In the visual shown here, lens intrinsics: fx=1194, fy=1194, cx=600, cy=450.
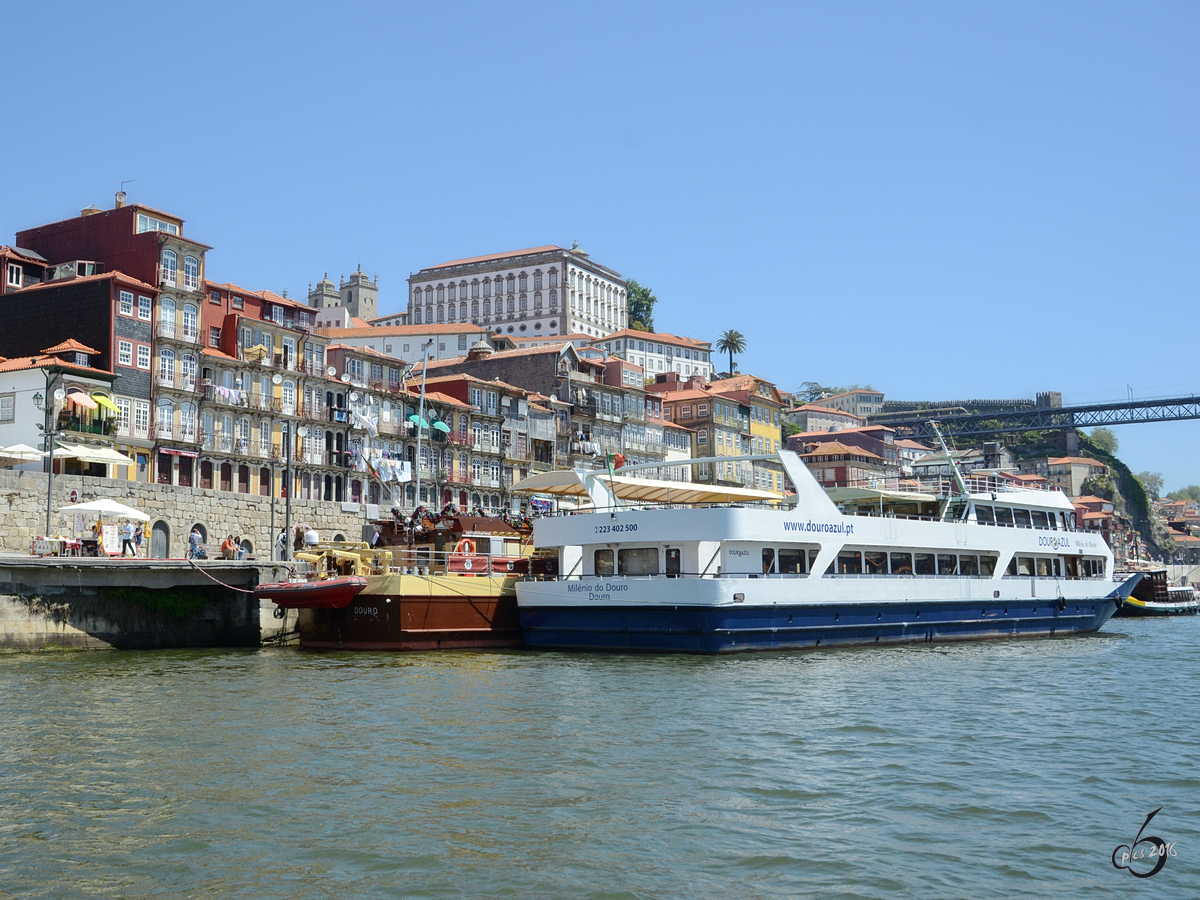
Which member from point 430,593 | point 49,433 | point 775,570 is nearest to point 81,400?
point 49,433

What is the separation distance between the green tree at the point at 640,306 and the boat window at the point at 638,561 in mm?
110232

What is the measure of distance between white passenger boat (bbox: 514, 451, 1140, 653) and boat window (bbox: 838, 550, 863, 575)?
0.15 feet

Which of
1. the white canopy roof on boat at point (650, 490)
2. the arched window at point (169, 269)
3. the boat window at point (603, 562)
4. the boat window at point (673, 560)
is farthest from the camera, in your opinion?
the arched window at point (169, 269)

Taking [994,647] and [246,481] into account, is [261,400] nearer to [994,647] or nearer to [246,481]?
[246,481]

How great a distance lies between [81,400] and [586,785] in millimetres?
37051

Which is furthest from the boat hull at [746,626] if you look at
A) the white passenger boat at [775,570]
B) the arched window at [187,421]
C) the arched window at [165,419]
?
the arched window at [187,421]

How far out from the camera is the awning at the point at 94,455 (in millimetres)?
39878

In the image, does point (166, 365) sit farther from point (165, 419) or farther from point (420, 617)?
point (420, 617)

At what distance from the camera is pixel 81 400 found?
145 feet

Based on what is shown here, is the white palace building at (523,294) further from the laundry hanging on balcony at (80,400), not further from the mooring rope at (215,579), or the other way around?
the mooring rope at (215,579)

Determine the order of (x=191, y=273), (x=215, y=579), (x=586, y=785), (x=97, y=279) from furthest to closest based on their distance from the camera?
(x=191, y=273), (x=97, y=279), (x=215, y=579), (x=586, y=785)

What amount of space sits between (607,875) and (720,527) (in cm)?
1760

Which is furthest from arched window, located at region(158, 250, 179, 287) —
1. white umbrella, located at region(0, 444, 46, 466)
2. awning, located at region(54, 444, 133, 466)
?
white umbrella, located at region(0, 444, 46, 466)

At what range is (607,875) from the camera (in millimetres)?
9867
